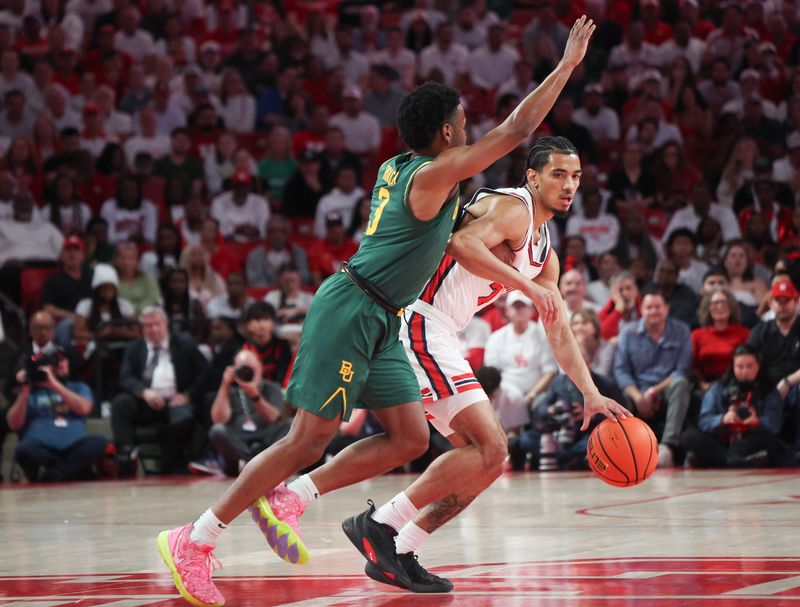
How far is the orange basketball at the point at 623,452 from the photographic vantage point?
5656 mm

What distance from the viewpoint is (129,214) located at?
1527cm

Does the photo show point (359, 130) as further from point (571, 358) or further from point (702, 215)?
point (571, 358)

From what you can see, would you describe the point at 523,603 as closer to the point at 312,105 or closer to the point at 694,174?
the point at 694,174

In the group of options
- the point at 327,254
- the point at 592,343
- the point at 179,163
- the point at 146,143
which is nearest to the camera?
the point at 592,343

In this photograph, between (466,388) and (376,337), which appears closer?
(376,337)

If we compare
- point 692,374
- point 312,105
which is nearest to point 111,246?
point 312,105

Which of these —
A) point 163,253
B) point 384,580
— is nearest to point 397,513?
point 384,580

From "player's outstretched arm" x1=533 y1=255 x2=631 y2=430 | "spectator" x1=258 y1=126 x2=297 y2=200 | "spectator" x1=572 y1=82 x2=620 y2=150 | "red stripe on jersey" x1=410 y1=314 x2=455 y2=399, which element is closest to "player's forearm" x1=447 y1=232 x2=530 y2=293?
"player's outstretched arm" x1=533 y1=255 x2=631 y2=430

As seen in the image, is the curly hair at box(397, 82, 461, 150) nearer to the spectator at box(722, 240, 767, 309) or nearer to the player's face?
the player's face

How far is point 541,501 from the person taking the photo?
8.86m

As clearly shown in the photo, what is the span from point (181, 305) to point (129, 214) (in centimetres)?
194

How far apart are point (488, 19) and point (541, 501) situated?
11.2 m

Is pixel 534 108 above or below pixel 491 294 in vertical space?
above

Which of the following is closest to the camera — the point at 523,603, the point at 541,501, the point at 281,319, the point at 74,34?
the point at 523,603
